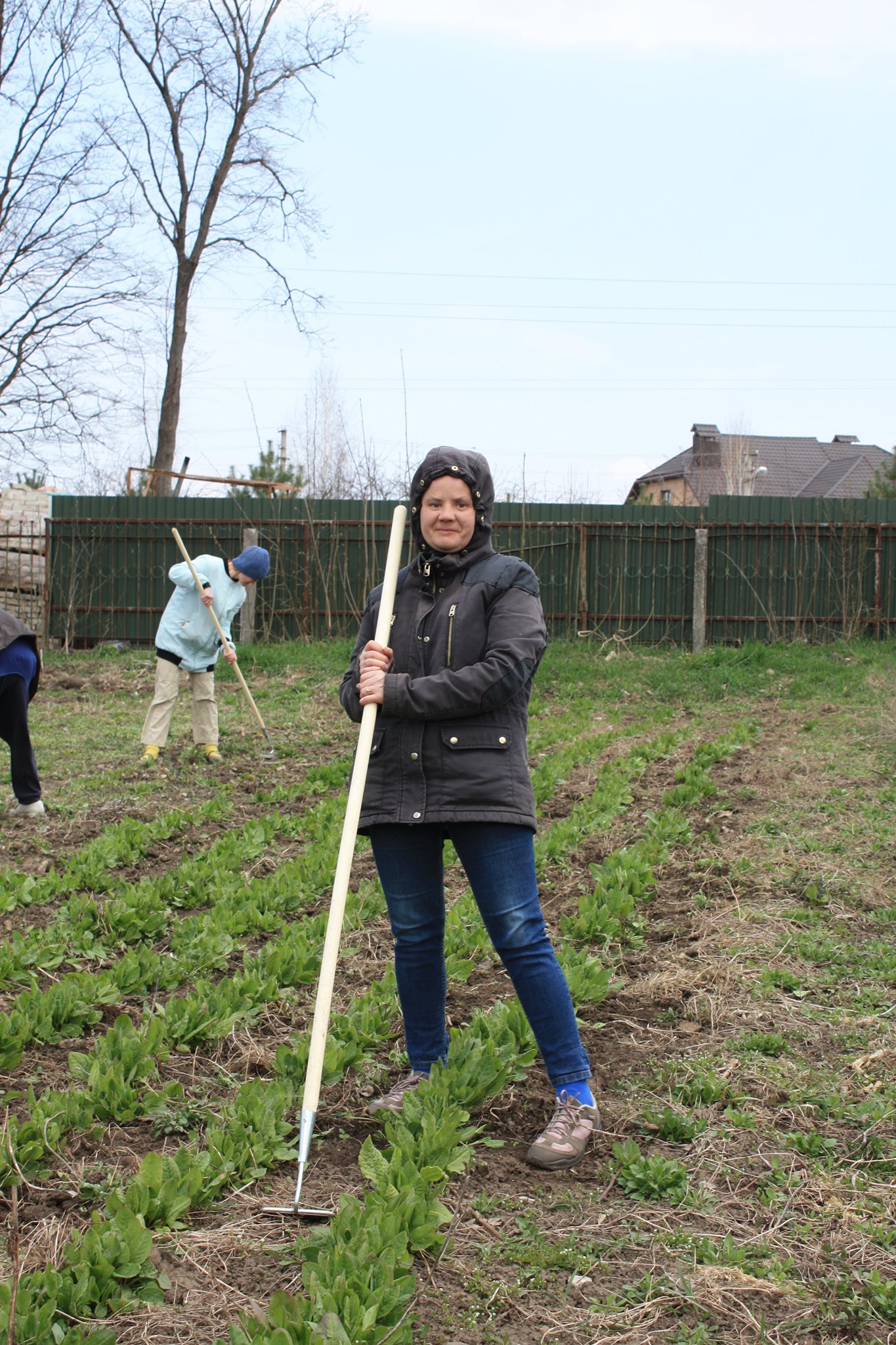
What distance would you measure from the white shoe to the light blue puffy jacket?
2.35 metres

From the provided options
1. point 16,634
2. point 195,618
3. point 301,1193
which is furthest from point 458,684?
point 195,618

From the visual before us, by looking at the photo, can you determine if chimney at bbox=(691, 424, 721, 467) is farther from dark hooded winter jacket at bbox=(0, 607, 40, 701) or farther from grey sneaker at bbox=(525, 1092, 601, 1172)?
grey sneaker at bbox=(525, 1092, 601, 1172)

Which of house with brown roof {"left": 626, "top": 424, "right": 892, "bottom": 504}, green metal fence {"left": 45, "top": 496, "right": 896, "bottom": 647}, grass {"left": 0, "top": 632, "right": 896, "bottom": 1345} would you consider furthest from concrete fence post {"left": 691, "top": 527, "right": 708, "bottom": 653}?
house with brown roof {"left": 626, "top": 424, "right": 892, "bottom": 504}

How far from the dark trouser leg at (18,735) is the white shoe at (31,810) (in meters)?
0.03

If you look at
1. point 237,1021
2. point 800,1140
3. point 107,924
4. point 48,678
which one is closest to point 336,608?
point 48,678

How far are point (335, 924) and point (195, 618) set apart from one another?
A: 265 inches

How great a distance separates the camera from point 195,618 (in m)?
9.47

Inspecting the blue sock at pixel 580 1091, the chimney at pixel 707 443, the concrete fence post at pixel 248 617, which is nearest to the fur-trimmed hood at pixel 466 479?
the blue sock at pixel 580 1091

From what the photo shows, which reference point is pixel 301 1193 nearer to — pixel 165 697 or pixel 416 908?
pixel 416 908

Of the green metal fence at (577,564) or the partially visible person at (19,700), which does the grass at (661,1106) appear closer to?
the partially visible person at (19,700)

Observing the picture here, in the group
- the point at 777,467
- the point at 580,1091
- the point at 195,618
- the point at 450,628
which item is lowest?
the point at 580,1091

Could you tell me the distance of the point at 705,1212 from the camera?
2867mm

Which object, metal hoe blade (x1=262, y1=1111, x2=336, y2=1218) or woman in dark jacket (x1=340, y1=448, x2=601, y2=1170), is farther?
woman in dark jacket (x1=340, y1=448, x2=601, y2=1170)

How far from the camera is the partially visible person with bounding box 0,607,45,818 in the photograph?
22.7 ft
